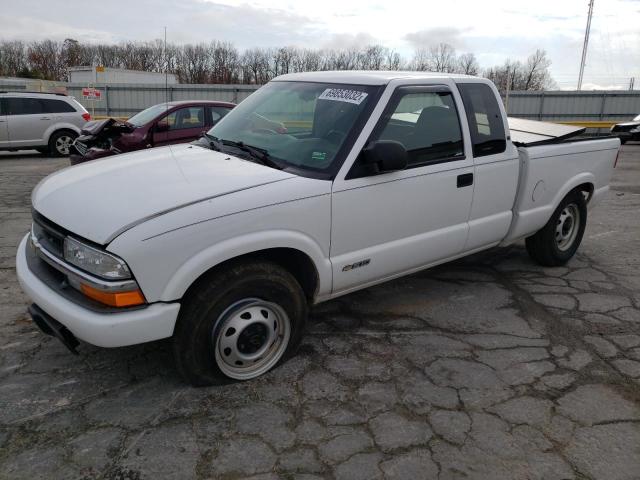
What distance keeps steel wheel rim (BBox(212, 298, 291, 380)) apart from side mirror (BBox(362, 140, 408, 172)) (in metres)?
1.09

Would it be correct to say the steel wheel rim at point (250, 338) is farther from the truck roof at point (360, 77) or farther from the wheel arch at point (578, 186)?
the wheel arch at point (578, 186)

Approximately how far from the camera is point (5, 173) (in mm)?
11164

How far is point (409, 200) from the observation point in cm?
370

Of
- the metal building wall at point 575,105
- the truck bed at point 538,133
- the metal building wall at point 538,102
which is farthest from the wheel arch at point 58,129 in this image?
the metal building wall at point 575,105

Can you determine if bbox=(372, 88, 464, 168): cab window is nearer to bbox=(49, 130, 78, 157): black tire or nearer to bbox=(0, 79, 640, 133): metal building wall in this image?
bbox=(49, 130, 78, 157): black tire

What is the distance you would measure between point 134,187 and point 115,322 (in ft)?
2.76

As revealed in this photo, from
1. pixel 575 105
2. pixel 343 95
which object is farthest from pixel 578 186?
pixel 575 105

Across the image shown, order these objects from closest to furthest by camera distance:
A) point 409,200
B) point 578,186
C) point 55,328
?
1. point 55,328
2. point 409,200
3. point 578,186

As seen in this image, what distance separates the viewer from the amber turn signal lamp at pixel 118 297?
2.67m

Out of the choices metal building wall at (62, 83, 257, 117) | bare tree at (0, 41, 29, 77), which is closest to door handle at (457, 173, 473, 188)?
metal building wall at (62, 83, 257, 117)

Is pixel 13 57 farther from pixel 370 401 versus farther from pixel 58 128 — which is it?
pixel 370 401

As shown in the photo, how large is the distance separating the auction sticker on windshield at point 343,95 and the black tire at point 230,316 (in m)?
1.29

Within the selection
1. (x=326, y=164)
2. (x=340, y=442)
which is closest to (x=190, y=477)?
(x=340, y=442)

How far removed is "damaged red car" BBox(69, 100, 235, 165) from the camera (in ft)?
30.9
